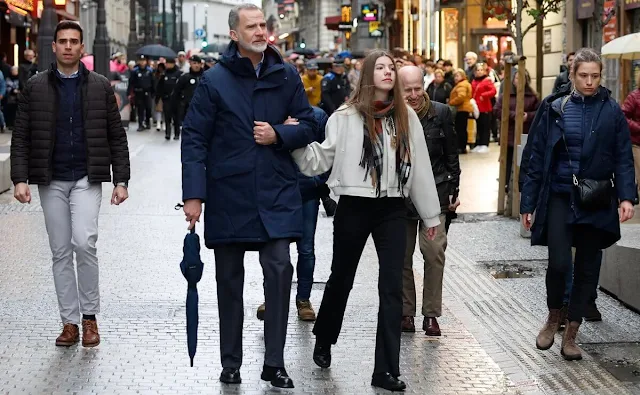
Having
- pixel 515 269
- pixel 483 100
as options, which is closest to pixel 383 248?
pixel 515 269

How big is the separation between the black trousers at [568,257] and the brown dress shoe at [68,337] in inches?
116

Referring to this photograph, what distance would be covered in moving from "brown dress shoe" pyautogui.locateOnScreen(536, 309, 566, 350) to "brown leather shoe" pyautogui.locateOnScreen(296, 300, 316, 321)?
1.64 m

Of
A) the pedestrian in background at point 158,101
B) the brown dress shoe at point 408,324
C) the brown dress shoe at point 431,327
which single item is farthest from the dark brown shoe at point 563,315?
the pedestrian in background at point 158,101

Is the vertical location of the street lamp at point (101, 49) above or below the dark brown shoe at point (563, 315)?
above

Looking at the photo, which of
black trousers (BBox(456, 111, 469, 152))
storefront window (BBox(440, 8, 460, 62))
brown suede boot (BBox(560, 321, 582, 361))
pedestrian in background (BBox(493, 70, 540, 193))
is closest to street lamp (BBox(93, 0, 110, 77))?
black trousers (BBox(456, 111, 469, 152))

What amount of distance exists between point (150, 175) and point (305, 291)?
11683 millimetres

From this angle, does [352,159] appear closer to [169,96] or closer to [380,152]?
[380,152]

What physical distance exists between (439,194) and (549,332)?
1.16 metres

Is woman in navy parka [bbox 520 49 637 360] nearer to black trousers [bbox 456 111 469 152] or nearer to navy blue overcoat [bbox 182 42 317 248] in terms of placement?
navy blue overcoat [bbox 182 42 317 248]

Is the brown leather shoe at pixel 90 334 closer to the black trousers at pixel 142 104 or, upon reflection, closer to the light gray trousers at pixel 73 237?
the light gray trousers at pixel 73 237

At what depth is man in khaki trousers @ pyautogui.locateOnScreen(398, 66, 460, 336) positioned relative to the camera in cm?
868

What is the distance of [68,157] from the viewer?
809cm

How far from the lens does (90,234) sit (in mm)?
8109

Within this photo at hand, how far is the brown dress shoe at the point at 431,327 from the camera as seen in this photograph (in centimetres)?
875
